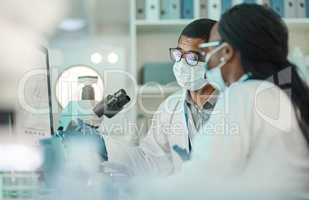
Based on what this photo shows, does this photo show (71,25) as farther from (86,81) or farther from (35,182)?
(35,182)

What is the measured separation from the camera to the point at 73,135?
160cm

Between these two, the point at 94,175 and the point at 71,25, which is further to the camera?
the point at 71,25

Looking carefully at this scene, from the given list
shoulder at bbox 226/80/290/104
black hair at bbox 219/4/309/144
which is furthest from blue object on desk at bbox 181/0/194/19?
shoulder at bbox 226/80/290/104

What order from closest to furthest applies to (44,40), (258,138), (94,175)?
(258,138) < (94,175) < (44,40)

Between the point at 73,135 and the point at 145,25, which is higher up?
the point at 145,25

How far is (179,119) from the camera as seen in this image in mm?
1595

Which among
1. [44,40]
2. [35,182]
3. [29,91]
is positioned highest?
[44,40]

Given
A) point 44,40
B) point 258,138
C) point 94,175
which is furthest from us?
point 44,40

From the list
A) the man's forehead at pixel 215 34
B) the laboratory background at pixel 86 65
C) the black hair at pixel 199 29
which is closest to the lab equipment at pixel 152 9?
the laboratory background at pixel 86 65

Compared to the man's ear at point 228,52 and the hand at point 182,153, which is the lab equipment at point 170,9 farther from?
the hand at point 182,153

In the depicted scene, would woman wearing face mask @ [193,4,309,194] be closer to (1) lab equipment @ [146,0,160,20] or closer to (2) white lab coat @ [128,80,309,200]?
(2) white lab coat @ [128,80,309,200]

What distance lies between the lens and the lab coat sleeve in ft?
5.28

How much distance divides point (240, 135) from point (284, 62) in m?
0.25

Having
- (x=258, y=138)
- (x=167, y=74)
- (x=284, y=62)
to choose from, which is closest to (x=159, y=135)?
(x=167, y=74)
